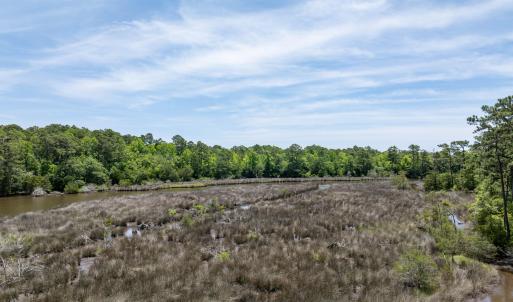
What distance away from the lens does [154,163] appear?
76.5 meters

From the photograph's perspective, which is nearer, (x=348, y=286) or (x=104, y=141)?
(x=348, y=286)

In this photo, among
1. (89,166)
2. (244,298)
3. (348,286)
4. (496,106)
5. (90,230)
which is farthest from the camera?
(89,166)

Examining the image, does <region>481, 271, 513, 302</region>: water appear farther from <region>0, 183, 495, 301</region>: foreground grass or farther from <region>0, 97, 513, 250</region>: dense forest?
<region>0, 97, 513, 250</region>: dense forest

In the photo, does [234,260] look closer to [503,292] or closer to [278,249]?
[278,249]

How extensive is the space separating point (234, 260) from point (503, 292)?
9.85 meters

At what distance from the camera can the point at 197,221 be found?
23.0m

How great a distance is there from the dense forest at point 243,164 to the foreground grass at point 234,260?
15.8 ft

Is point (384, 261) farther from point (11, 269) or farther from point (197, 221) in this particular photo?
point (11, 269)

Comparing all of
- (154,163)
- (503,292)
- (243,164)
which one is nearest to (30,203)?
(154,163)

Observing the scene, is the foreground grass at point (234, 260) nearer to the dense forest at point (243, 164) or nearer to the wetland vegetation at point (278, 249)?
the wetland vegetation at point (278, 249)

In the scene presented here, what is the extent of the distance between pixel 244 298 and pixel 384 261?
22.1ft

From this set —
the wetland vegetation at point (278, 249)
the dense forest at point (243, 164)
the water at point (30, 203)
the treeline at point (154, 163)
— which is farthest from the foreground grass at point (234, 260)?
the treeline at point (154, 163)

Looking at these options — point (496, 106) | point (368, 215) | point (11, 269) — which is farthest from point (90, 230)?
point (496, 106)

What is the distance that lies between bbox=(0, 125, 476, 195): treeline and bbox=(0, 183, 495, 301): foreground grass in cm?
2181
